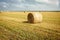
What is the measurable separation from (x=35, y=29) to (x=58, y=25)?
455mm

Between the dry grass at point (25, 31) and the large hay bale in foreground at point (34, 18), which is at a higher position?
the large hay bale in foreground at point (34, 18)

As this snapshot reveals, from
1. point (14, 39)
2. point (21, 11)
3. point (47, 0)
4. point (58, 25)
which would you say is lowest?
point (14, 39)

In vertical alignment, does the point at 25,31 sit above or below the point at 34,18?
below

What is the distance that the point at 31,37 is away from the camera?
92.1 inches

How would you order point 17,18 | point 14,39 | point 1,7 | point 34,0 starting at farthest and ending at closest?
point 17,18 → point 34,0 → point 1,7 → point 14,39

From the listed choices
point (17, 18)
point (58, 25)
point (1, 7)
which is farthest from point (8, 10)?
point (58, 25)

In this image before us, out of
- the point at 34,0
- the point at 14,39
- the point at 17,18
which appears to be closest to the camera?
the point at 14,39

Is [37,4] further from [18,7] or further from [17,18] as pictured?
[17,18]

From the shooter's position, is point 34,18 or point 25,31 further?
point 34,18

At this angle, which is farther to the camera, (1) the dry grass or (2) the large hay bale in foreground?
(2) the large hay bale in foreground

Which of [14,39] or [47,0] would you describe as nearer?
[14,39]

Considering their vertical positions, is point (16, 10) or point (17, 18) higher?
point (16, 10)

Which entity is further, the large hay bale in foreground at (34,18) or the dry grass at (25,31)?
the large hay bale in foreground at (34,18)

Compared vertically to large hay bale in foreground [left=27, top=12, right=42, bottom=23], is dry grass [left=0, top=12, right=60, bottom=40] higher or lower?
lower
